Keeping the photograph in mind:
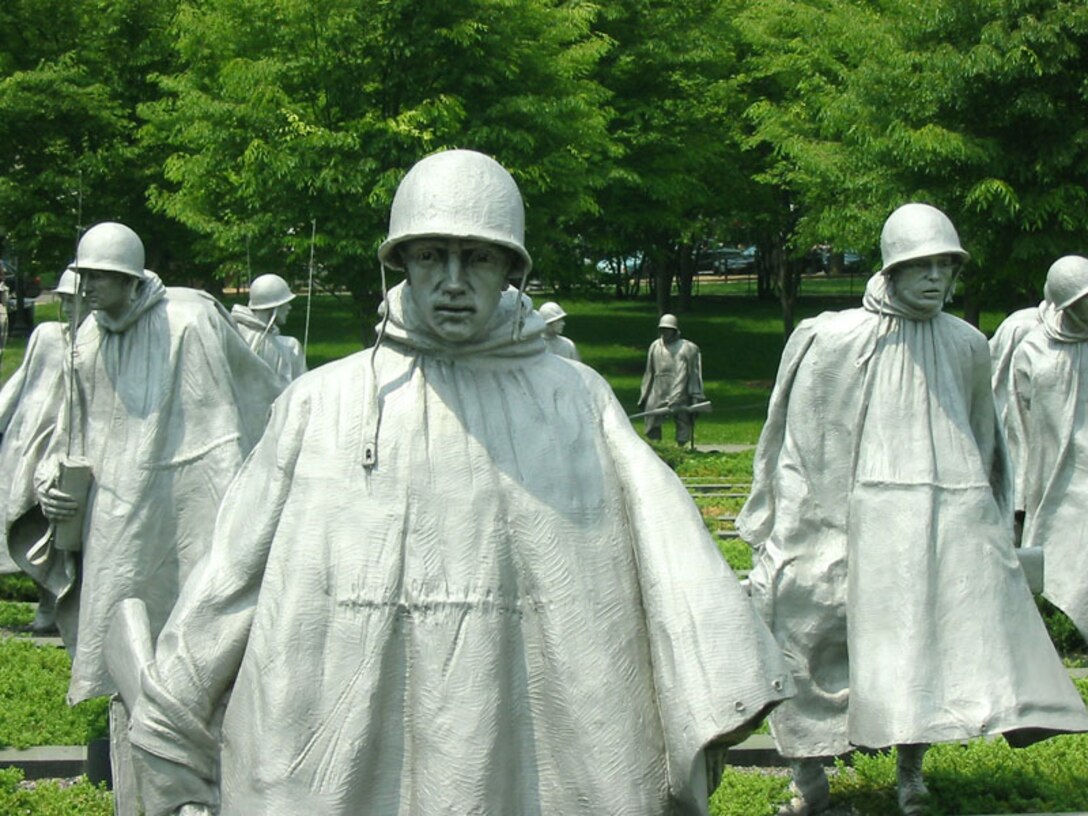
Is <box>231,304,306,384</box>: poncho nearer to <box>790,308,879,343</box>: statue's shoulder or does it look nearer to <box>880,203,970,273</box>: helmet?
<box>790,308,879,343</box>: statue's shoulder

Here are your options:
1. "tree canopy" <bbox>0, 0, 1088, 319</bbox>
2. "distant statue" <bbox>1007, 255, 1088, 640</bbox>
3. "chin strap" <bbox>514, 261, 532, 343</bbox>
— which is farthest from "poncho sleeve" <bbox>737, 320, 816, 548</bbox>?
"tree canopy" <bbox>0, 0, 1088, 319</bbox>

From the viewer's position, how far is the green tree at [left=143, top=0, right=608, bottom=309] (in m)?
27.0

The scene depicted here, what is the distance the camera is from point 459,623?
4.05m

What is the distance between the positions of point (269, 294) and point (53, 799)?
9958mm

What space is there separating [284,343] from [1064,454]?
8.02 meters

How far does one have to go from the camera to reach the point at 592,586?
13.4ft

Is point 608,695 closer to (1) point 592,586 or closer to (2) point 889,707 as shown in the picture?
(1) point 592,586

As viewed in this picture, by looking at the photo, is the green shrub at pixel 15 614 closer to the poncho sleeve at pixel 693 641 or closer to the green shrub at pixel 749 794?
the green shrub at pixel 749 794

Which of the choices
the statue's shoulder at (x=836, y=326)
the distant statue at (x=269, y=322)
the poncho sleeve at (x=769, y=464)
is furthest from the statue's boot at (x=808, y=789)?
the distant statue at (x=269, y=322)

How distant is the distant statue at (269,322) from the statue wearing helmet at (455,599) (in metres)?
13.0

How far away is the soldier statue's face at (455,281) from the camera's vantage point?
4.16m

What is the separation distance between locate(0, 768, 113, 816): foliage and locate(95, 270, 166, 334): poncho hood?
2001mm

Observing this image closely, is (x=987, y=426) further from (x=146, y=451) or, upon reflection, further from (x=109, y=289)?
(x=109, y=289)

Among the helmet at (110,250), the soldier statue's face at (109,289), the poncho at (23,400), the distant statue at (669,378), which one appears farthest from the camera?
the distant statue at (669,378)
